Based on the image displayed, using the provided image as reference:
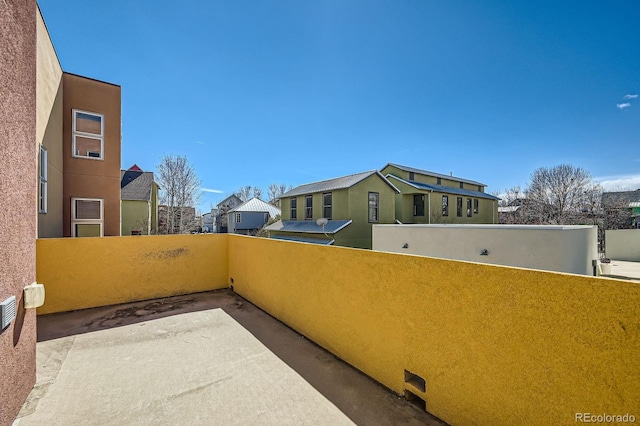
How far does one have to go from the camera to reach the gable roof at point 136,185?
19.3 metres

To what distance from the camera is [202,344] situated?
14.1 ft

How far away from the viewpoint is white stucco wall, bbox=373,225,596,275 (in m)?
5.94

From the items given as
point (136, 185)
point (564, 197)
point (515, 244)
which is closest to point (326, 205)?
point (515, 244)

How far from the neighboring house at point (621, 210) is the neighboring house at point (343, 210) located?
942 inches

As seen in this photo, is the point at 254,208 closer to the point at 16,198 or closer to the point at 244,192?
the point at 244,192

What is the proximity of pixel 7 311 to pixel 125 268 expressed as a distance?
4.73 metres

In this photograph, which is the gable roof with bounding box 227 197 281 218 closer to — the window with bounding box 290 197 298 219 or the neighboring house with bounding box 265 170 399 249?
the window with bounding box 290 197 298 219

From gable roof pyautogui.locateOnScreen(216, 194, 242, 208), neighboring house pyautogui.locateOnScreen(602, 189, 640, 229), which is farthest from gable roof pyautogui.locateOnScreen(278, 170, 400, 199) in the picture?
gable roof pyautogui.locateOnScreen(216, 194, 242, 208)

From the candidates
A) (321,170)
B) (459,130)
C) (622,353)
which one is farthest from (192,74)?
(321,170)

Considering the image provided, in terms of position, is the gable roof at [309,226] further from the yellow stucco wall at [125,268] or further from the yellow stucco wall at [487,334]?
the yellow stucco wall at [487,334]

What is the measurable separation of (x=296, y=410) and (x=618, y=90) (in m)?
17.8

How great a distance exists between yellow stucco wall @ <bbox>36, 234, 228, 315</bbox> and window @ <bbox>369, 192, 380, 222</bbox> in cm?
947

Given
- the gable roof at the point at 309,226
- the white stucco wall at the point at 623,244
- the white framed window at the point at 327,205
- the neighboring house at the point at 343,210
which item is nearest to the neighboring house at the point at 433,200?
the neighboring house at the point at 343,210

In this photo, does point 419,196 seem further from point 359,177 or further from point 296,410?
point 296,410
